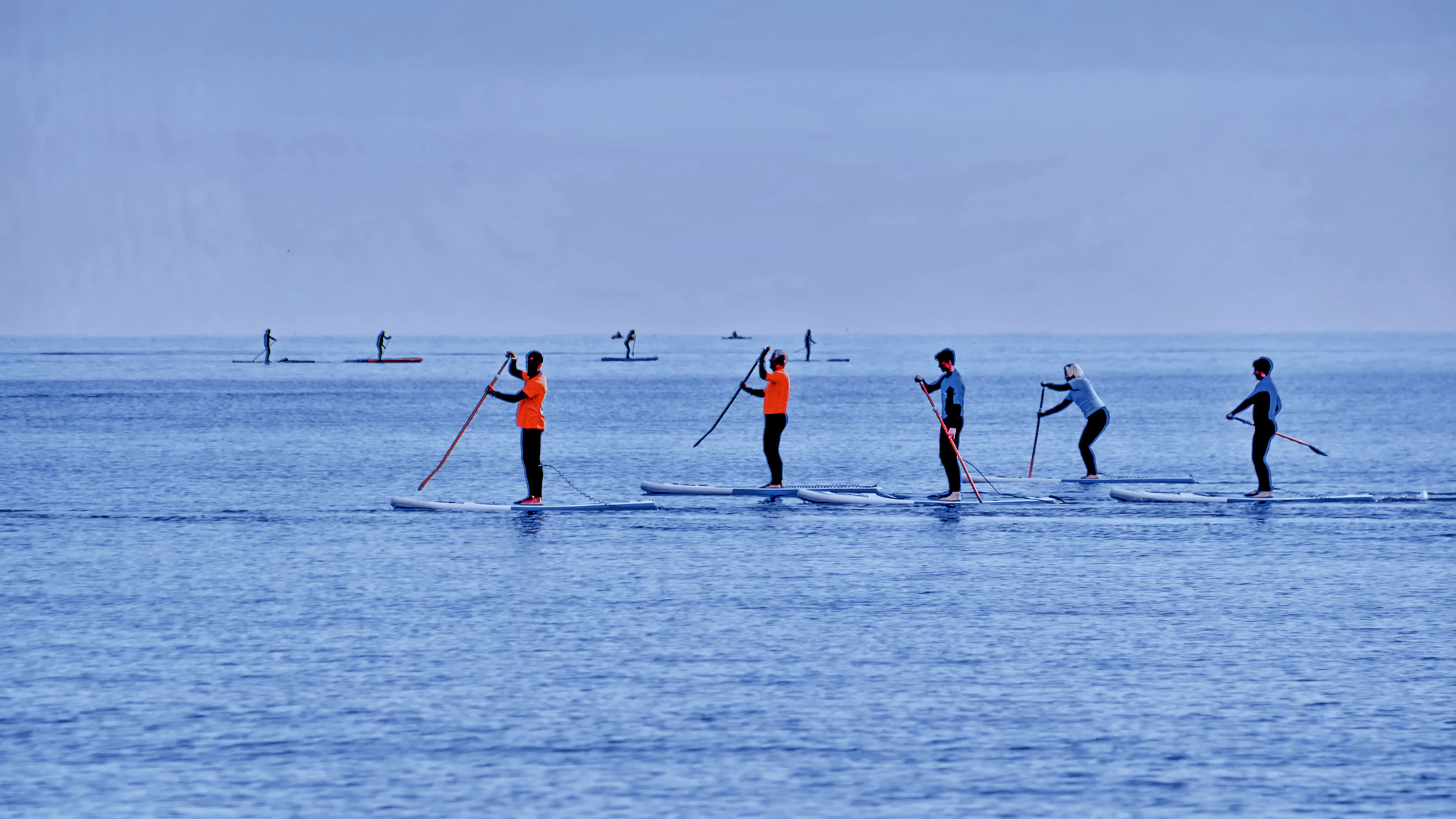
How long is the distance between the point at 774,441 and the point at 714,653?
11565 mm

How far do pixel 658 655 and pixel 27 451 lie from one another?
89.1ft

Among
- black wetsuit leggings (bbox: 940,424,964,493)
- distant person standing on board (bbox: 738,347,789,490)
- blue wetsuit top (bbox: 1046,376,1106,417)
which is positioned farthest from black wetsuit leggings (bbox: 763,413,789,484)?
blue wetsuit top (bbox: 1046,376,1106,417)

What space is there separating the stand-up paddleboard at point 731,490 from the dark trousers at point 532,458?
2.97 m

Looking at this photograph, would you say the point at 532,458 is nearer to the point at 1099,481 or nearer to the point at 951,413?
the point at 951,413

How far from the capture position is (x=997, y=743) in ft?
32.6

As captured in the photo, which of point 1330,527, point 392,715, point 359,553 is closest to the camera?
point 392,715

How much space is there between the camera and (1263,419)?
77.6 ft

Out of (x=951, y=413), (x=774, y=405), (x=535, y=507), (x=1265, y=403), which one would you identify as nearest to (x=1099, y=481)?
(x=1265, y=403)

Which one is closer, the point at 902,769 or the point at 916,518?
the point at 902,769

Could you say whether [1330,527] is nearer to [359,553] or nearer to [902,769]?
[359,553]

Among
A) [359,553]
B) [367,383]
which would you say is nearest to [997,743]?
[359,553]

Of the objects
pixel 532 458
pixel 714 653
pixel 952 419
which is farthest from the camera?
pixel 952 419

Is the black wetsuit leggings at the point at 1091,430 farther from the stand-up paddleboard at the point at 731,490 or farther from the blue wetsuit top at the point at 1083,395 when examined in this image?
the stand-up paddleboard at the point at 731,490

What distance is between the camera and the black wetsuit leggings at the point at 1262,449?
78.2 feet
